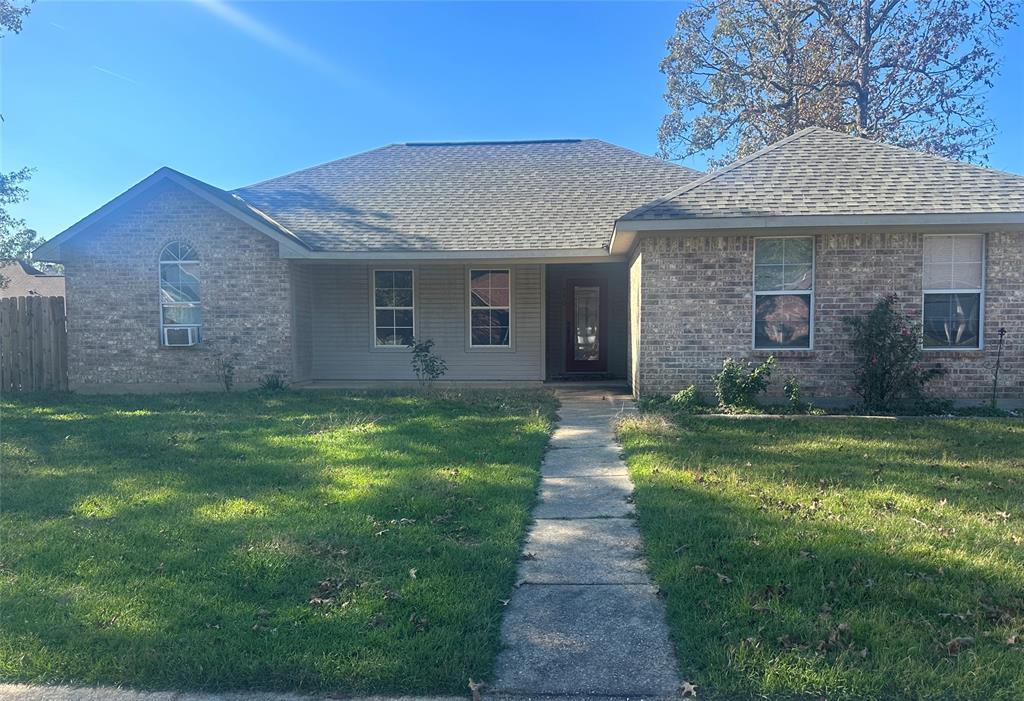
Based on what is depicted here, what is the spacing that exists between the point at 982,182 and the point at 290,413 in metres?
11.1

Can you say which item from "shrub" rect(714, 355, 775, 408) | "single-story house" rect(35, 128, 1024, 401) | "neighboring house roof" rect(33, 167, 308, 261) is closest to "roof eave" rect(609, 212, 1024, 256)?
"single-story house" rect(35, 128, 1024, 401)

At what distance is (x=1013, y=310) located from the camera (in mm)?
9875

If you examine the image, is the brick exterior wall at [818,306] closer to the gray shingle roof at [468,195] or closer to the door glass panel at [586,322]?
the gray shingle roof at [468,195]

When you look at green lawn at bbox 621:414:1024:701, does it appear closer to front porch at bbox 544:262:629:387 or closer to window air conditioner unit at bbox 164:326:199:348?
front porch at bbox 544:262:629:387

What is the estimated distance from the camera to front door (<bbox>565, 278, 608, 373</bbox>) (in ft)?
50.6

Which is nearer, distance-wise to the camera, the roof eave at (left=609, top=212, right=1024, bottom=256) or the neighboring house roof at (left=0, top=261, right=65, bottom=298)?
the roof eave at (left=609, top=212, right=1024, bottom=256)

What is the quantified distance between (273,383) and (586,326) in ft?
23.1

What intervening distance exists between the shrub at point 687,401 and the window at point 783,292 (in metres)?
1.29

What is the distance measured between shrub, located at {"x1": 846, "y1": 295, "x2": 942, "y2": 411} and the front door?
6501mm

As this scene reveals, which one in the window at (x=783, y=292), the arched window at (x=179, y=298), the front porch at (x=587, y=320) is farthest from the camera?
the front porch at (x=587, y=320)

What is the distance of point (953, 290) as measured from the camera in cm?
998

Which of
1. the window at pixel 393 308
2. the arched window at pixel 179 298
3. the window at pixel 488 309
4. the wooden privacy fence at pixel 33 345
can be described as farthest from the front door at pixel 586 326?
the wooden privacy fence at pixel 33 345

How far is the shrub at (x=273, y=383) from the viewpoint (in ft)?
40.8

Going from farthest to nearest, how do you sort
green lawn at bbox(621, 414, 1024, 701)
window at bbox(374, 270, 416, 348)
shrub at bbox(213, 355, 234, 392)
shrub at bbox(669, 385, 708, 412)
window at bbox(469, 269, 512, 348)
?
window at bbox(374, 270, 416, 348)
window at bbox(469, 269, 512, 348)
shrub at bbox(213, 355, 234, 392)
shrub at bbox(669, 385, 708, 412)
green lawn at bbox(621, 414, 1024, 701)
